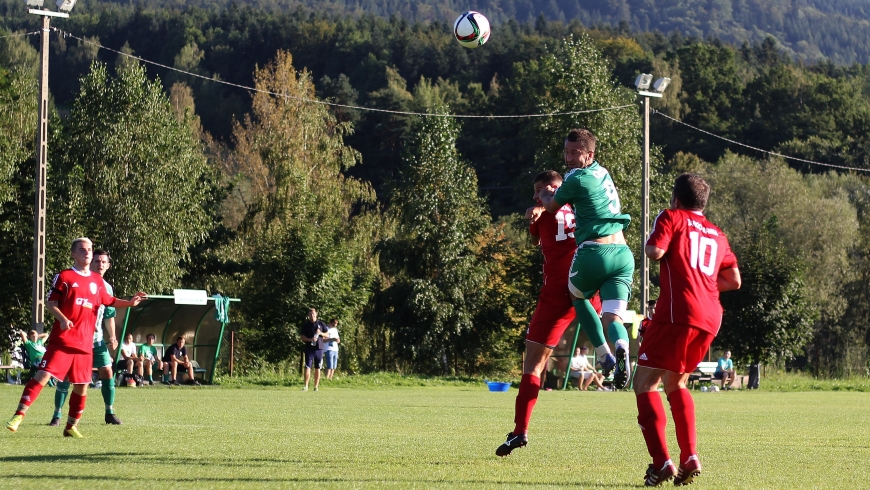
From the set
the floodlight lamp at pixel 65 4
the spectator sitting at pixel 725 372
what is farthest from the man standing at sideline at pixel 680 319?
the spectator sitting at pixel 725 372

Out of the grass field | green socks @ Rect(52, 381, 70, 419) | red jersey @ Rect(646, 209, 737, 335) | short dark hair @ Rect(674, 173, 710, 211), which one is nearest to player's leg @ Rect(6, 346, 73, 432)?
the grass field

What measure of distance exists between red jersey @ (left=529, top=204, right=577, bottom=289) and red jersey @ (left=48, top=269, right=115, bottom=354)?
4.42m

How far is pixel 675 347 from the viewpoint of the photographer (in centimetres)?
664

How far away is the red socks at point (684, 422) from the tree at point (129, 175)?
34.4 metres

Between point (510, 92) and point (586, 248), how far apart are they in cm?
6664

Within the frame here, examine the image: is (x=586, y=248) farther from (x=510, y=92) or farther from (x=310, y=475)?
(x=510, y=92)

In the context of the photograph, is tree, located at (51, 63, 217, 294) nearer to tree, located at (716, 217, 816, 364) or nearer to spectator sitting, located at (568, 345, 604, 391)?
spectator sitting, located at (568, 345, 604, 391)

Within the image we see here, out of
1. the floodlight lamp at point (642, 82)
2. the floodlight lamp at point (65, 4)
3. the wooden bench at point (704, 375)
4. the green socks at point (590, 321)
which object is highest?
the floodlight lamp at point (65, 4)

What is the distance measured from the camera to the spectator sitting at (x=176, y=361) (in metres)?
27.2

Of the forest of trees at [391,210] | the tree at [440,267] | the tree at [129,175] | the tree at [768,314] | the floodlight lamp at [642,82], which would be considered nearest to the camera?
the floodlight lamp at [642,82]

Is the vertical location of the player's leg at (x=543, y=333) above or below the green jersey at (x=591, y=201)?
below

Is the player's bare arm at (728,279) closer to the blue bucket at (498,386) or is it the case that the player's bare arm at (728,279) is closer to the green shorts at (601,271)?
the green shorts at (601,271)

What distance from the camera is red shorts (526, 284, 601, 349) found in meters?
8.28

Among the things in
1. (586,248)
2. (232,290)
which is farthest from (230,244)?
(586,248)
